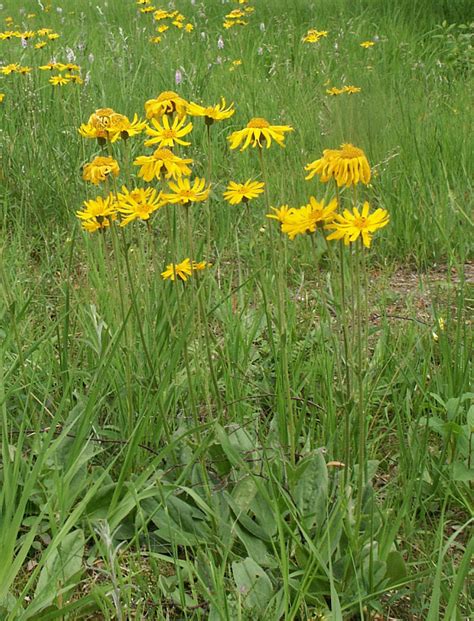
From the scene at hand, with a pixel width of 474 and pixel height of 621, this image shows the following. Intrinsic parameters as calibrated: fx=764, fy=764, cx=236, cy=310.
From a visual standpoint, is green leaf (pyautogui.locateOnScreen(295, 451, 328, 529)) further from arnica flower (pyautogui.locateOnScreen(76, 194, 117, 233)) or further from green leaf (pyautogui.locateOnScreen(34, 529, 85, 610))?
arnica flower (pyautogui.locateOnScreen(76, 194, 117, 233))

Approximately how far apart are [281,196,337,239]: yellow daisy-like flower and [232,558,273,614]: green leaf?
54 centimetres

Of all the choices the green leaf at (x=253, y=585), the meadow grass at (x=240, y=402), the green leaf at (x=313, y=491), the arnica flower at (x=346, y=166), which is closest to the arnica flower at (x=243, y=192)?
the meadow grass at (x=240, y=402)

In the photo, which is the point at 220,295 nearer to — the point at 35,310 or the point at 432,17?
the point at 35,310

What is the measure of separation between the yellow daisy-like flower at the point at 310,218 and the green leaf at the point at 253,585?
54cm

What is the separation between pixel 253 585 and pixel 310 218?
58 cm

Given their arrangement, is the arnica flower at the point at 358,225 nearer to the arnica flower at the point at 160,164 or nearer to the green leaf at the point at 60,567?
the arnica flower at the point at 160,164

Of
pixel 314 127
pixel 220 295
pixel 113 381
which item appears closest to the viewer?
pixel 113 381

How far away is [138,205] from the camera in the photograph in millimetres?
1391

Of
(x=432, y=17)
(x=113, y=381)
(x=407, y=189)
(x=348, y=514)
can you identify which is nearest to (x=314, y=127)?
(x=407, y=189)

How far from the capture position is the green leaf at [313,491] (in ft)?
4.39

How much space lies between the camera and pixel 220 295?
204 centimetres

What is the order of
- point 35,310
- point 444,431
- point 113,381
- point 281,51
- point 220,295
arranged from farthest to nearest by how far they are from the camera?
point 281,51 < point 35,310 < point 220,295 < point 113,381 < point 444,431

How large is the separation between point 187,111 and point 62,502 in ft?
2.40

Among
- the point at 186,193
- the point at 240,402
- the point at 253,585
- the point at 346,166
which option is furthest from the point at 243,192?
the point at 253,585
